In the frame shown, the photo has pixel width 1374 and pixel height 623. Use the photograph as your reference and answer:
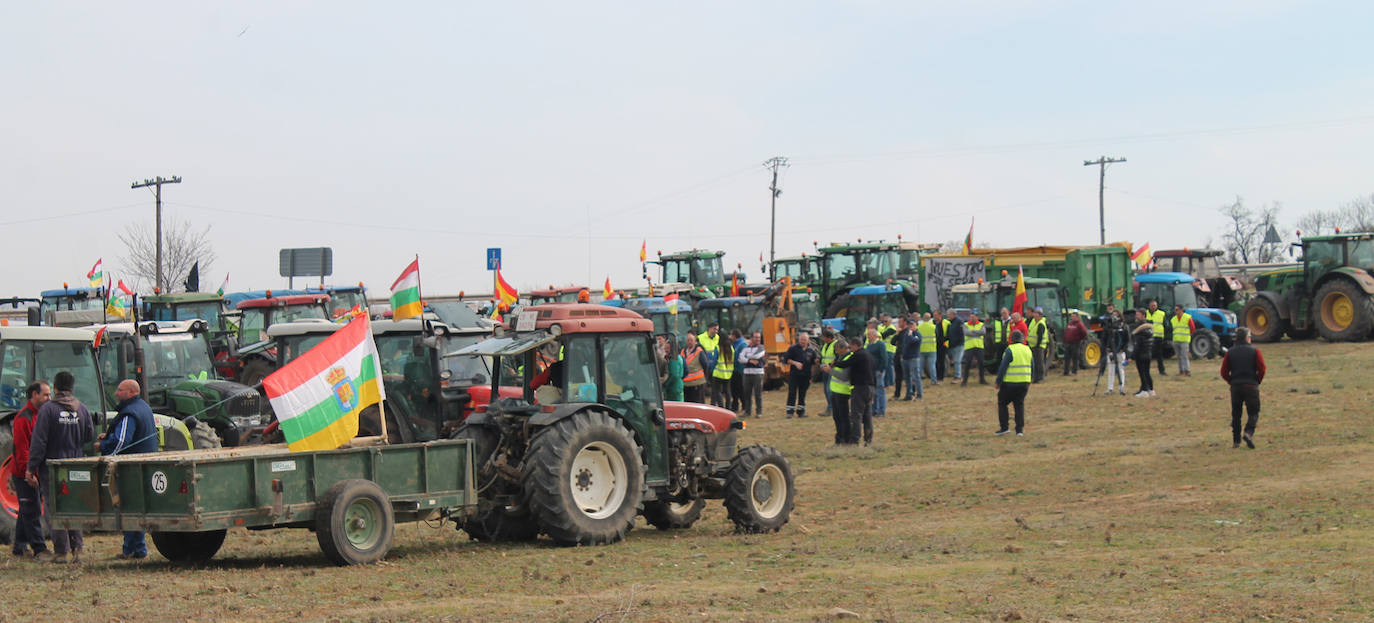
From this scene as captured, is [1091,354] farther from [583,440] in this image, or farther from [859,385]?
[583,440]

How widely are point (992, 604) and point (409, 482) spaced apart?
461cm

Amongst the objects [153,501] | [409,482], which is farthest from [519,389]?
[153,501]

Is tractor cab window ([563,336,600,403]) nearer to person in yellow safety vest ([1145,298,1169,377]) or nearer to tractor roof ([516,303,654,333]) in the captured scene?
tractor roof ([516,303,654,333])

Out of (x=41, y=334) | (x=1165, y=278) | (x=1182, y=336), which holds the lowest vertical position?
(x=1182, y=336)

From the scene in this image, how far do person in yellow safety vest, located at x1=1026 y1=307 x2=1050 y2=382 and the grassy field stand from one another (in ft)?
28.4

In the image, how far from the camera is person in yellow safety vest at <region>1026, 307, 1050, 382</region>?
26438 mm

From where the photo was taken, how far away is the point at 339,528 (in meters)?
9.66

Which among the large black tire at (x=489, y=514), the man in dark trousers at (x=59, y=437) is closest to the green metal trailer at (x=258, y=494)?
the large black tire at (x=489, y=514)

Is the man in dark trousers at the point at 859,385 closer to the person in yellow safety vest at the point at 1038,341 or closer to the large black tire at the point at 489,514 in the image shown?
the large black tire at the point at 489,514

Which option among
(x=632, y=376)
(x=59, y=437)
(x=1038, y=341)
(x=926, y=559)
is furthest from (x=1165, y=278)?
(x=59, y=437)

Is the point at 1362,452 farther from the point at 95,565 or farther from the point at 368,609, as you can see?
the point at 95,565

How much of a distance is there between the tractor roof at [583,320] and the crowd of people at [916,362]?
7.08 ft

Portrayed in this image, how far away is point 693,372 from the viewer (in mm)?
21938

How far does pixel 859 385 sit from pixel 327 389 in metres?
9.51
